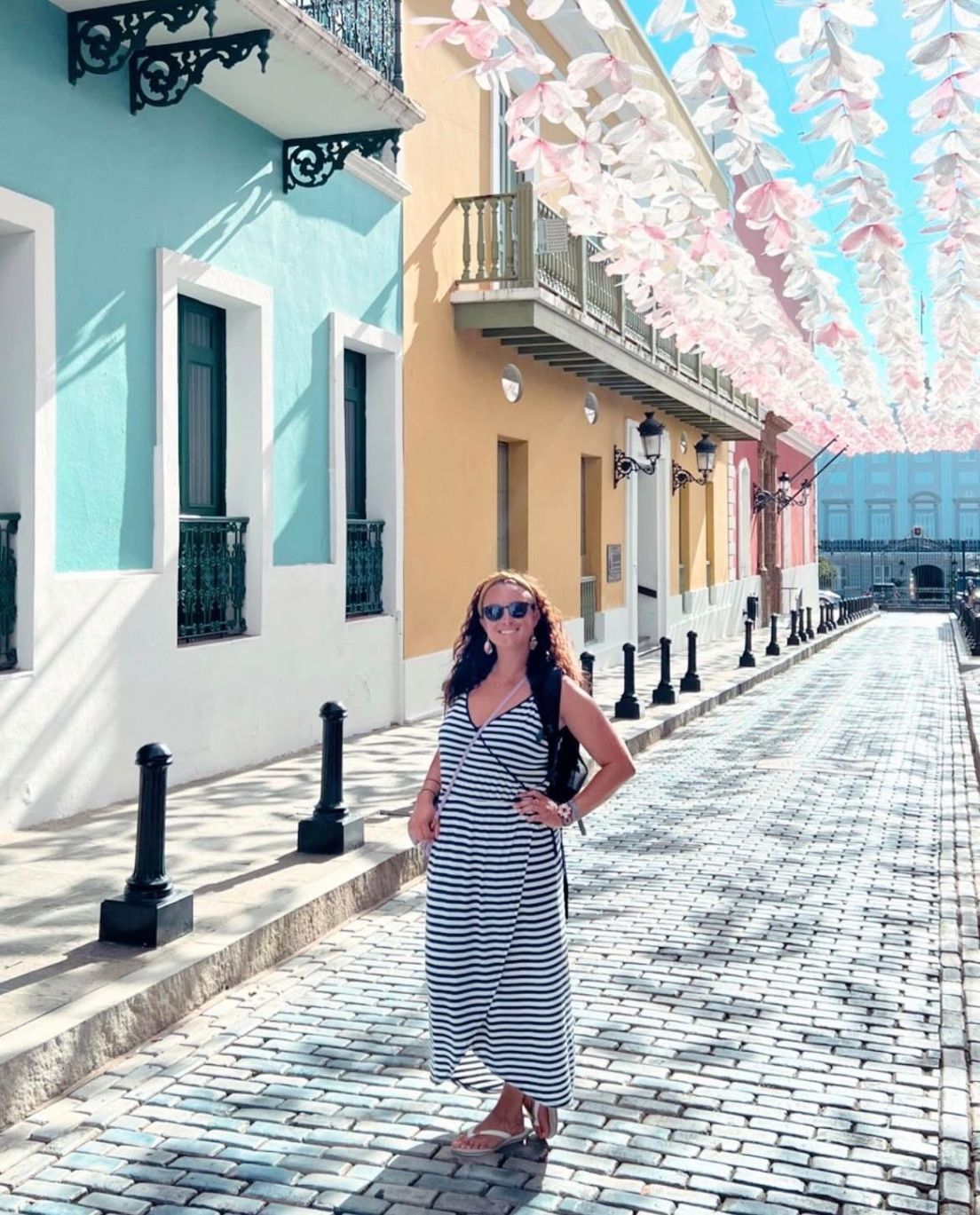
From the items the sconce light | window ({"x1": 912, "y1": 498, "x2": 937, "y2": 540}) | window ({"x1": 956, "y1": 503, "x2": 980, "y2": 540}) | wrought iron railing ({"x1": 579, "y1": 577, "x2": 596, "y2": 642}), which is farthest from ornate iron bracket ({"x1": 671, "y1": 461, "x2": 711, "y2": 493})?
window ({"x1": 956, "y1": 503, "x2": 980, "y2": 540})

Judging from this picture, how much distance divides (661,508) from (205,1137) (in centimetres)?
1935

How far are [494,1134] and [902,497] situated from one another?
8883 cm

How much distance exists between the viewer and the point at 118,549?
25.8 ft

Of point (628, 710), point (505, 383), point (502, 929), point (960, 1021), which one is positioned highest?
point (505, 383)

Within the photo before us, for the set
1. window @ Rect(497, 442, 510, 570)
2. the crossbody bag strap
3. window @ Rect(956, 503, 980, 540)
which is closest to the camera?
the crossbody bag strap

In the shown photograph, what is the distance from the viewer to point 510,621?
3586 mm

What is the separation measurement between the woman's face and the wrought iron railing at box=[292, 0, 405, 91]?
6947mm

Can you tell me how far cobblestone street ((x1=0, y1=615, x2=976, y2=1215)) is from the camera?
329cm

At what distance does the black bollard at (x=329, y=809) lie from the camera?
6.39 meters

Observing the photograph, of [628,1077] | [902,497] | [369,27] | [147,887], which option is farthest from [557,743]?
[902,497]

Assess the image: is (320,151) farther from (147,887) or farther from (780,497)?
(780,497)

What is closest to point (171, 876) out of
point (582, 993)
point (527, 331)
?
point (582, 993)

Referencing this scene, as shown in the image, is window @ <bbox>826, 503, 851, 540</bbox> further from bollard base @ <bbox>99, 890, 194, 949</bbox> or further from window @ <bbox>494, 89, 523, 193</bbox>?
bollard base @ <bbox>99, 890, 194, 949</bbox>

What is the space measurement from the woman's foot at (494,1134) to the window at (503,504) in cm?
1181
